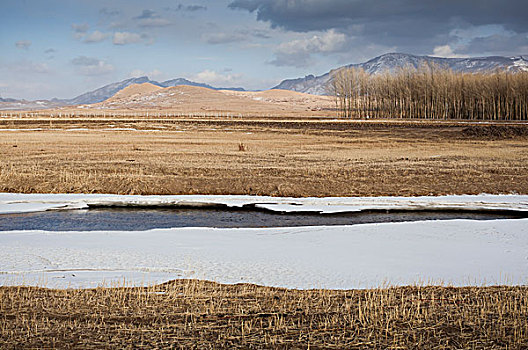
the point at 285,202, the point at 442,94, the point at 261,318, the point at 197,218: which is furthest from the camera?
the point at 442,94

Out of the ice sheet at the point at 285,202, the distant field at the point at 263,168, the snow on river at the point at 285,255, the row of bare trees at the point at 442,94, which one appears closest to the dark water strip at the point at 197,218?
the ice sheet at the point at 285,202

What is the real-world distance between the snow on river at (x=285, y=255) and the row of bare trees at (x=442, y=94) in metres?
74.2

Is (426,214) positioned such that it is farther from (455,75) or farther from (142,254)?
(455,75)

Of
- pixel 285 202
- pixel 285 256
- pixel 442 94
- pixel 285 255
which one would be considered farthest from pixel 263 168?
pixel 442 94

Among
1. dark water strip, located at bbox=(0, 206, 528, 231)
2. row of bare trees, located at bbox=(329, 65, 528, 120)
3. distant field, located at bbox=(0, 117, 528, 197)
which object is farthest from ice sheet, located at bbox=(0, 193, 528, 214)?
row of bare trees, located at bbox=(329, 65, 528, 120)

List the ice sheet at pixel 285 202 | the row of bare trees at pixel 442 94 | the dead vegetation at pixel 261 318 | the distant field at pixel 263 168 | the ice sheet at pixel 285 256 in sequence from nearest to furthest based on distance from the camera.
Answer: the dead vegetation at pixel 261 318
the ice sheet at pixel 285 256
the ice sheet at pixel 285 202
the distant field at pixel 263 168
the row of bare trees at pixel 442 94

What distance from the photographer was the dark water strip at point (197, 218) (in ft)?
58.4

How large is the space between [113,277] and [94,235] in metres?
4.61

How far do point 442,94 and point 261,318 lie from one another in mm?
93300

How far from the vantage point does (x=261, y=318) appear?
28.5 ft

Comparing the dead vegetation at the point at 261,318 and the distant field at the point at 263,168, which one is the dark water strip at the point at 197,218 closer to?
the distant field at the point at 263,168

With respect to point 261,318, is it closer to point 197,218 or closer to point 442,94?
point 197,218

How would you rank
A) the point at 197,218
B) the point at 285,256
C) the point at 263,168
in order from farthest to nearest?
the point at 263,168, the point at 197,218, the point at 285,256

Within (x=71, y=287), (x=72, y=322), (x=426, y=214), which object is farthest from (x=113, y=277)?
(x=426, y=214)
